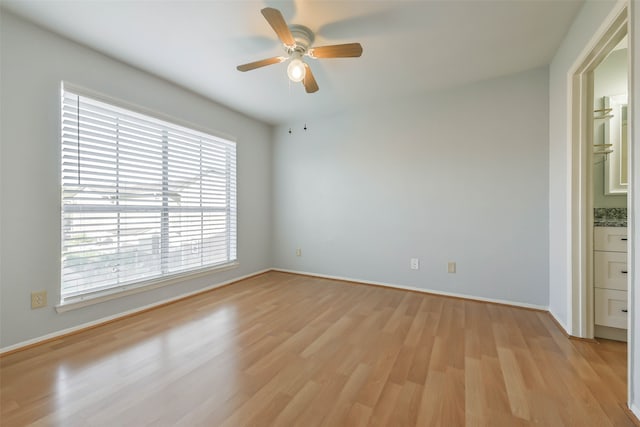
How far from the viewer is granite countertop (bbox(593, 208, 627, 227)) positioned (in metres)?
1.94

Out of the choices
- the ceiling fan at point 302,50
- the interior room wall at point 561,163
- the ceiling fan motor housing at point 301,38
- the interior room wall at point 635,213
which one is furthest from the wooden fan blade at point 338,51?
the interior room wall at point 561,163

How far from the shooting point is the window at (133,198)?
216cm

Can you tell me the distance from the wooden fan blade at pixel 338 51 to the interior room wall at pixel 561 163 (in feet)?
4.98

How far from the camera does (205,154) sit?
3307 millimetres

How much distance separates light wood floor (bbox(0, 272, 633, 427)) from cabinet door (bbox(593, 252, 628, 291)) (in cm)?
45

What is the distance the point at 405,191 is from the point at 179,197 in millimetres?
2736

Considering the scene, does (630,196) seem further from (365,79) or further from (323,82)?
(323,82)

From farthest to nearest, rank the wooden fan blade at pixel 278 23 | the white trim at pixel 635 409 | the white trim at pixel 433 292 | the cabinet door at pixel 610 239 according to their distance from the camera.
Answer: the white trim at pixel 433 292
the cabinet door at pixel 610 239
the wooden fan blade at pixel 278 23
the white trim at pixel 635 409

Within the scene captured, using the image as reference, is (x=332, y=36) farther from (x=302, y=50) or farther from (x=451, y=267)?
(x=451, y=267)

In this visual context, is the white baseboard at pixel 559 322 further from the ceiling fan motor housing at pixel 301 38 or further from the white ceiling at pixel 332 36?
the ceiling fan motor housing at pixel 301 38

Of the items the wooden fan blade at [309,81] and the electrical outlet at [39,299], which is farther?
the wooden fan blade at [309,81]

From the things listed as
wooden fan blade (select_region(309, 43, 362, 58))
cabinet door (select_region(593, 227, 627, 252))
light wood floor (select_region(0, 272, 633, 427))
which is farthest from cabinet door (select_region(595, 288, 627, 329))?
wooden fan blade (select_region(309, 43, 362, 58))

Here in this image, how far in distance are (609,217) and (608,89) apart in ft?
4.10

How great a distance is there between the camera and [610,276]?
1.96 meters
